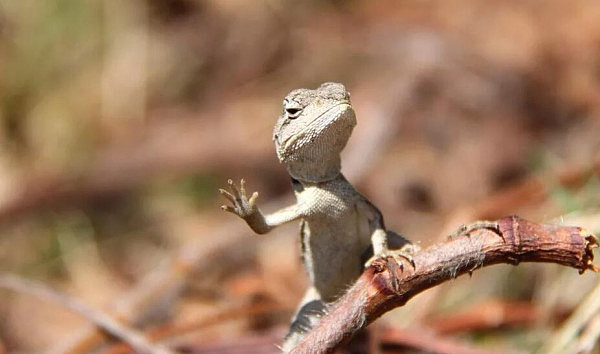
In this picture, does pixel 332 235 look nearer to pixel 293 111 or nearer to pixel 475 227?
pixel 293 111

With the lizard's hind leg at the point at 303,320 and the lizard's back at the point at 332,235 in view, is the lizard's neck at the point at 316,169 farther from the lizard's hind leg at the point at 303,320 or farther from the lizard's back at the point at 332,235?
the lizard's hind leg at the point at 303,320

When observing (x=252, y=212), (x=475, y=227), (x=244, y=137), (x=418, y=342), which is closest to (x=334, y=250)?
(x=252, y=212)

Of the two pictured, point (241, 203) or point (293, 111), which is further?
point (293, 111)

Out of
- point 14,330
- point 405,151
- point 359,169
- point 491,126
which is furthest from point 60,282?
point 491,126

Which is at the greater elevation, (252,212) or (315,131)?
(315,131)

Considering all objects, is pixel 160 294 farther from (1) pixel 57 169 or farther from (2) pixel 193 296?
(1) pixel 57 169

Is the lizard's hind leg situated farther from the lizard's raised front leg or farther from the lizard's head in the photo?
the lizard's head

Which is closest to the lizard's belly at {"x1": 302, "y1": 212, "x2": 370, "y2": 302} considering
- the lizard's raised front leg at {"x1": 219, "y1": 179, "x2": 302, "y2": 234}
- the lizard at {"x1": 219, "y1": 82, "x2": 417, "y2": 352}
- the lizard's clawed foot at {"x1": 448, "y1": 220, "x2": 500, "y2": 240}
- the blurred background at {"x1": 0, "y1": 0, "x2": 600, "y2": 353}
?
the lizard at {"x1": 219, "y1": 82, "x2": 417, "y2": 352}

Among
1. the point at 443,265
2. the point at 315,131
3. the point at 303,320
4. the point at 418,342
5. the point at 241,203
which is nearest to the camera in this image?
the point at 443,265
